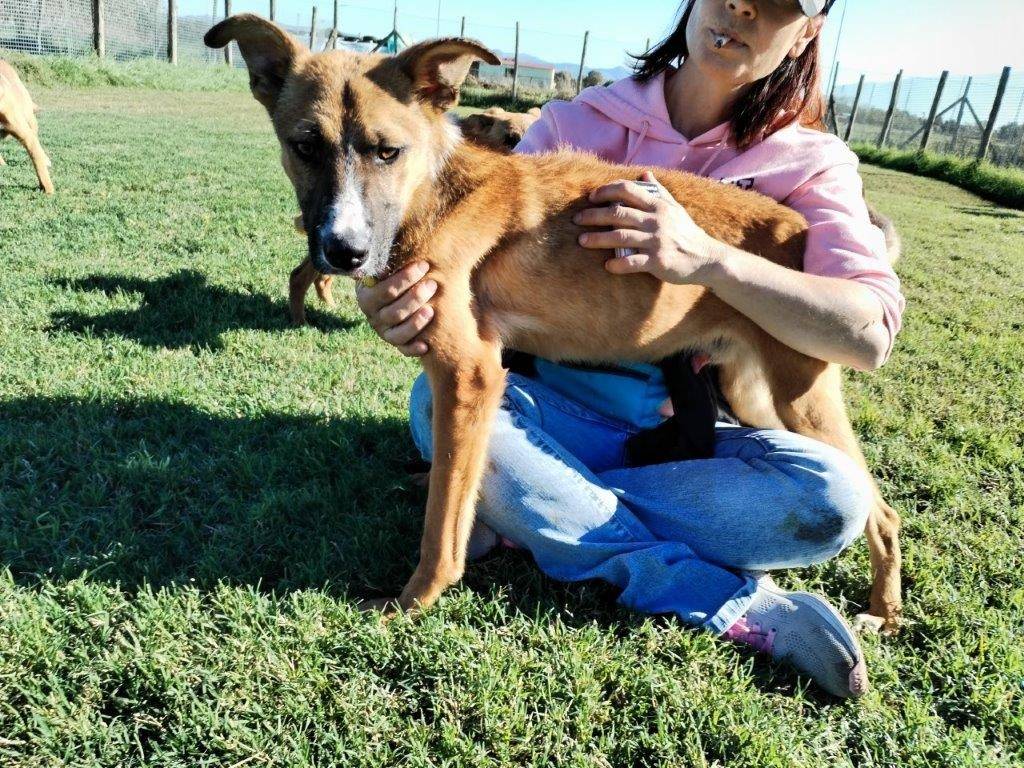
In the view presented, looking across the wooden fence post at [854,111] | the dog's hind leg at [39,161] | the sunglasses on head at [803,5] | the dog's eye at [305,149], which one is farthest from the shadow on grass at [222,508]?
the wooden fence post at [854,111]

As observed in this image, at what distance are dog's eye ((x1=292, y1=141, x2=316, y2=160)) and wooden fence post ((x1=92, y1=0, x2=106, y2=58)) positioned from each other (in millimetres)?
27260

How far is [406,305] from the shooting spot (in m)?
2.52

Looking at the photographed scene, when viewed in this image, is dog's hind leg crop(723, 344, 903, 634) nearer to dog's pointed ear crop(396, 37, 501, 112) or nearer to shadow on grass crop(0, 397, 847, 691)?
shadow on grass crop(0, 397, 847, 691)

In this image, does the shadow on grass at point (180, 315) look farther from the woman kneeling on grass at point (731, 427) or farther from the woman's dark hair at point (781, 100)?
the woman's dark hair at point (781, 100)

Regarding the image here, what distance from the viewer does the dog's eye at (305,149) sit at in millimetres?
2445

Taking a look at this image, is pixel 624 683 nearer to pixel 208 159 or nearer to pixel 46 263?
pixel 46 263

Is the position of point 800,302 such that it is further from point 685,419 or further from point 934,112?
point 934,112

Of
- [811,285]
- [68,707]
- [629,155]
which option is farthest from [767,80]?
[68,707]

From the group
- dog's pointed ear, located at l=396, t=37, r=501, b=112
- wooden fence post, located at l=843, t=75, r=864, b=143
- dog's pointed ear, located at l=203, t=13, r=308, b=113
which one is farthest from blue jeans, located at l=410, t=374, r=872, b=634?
wooden fence post, located at l=843, t=75, r=864, b=143

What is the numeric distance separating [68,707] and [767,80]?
3.26 meters

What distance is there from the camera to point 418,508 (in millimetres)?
3143

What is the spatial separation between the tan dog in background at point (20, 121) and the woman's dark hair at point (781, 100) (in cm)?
791

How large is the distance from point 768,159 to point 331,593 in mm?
2477

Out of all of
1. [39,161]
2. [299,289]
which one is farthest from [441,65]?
[39,161]
